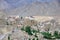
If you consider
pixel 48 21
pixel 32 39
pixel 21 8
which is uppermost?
pixel 21 8

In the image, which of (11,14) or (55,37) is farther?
(11,14)

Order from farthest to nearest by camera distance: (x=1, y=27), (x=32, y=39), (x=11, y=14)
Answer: (x=11, y=14) < (x=1, y=27) < (x=32, y=39)

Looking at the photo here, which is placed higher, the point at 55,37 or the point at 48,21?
the point at 48,21

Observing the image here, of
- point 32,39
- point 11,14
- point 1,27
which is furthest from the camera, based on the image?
point 11,14

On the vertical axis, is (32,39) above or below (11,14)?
below

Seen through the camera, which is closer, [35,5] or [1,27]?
[1,27]

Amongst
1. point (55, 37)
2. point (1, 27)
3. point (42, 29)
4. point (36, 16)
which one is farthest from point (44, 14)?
point (1, 27)

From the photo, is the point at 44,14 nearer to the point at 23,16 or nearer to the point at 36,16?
the point at 36,16

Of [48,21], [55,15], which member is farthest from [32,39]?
[55,15]

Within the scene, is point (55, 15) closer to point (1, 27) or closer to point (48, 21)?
point (48, 21)
